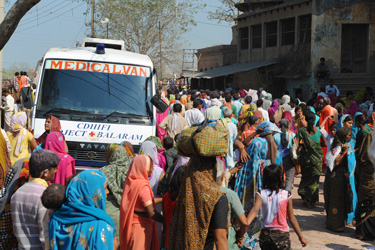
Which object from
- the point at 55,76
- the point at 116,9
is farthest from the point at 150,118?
the point at 116,9

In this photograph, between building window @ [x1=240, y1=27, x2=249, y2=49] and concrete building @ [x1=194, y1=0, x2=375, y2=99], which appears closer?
concrete building @ [x1=194, y1=0, x2=375, y2=99]

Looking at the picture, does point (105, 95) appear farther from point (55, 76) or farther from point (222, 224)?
point (222, 224)

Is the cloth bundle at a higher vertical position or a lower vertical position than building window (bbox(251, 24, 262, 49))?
lower

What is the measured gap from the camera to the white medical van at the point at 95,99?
9516mm

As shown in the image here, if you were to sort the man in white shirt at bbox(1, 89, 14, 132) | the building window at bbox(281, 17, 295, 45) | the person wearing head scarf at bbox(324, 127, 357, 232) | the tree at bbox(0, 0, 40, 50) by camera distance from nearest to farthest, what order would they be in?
the person wearing head scarf at bbox(324, 127, 357, 232) → the tree at bbox(0, 0, 40, 50) → the man in white shirt at bbox(1, 89, 14, 132) → the building window at bbox(281, 17, 295, 45)

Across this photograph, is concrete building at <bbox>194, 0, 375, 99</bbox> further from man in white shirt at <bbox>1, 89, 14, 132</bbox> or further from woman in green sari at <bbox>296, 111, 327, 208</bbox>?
Answer: woman in green sari at <bbox>296, 111, 327, 208</bbox>

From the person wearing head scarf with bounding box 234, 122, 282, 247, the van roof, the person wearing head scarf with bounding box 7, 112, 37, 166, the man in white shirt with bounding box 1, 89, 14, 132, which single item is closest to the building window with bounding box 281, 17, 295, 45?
the man in white shirt with bounding box 1, 89, 14, 132

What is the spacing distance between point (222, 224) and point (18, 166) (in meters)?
2.10

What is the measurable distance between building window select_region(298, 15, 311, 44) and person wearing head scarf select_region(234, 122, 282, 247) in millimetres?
19145

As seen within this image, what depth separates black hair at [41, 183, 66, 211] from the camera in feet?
14.0

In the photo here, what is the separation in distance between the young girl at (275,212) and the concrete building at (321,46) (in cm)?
2000

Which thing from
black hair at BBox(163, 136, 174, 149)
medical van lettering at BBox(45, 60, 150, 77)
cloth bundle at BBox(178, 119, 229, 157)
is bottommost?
black hair at BBox(163, 136, 174, 149)

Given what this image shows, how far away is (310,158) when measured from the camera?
1010 cm

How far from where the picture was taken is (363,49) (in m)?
26.2
